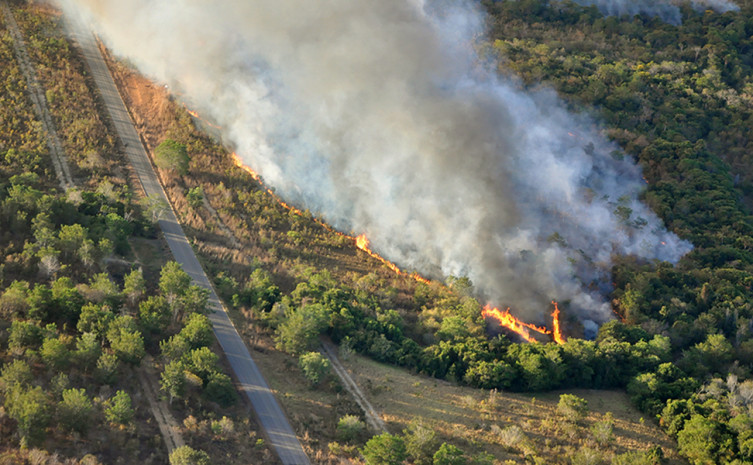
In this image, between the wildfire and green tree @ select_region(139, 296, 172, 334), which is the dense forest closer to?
green tree @ select_region(139, 296, 172, 334)

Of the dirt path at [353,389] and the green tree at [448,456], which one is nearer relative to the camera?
the green tree at [448,456]

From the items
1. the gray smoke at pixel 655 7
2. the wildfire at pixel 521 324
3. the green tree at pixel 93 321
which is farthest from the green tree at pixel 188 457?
the gray smoke at pixel 655 7

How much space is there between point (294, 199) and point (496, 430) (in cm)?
2461

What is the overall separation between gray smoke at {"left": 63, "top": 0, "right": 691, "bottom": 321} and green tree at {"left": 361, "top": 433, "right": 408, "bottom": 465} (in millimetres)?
16444

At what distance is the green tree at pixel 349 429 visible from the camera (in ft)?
116

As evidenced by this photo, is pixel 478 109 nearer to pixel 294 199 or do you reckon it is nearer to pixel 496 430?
pixel 294 199

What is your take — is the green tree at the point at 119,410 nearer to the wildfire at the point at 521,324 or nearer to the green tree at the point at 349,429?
the green tree at the point at 349,429

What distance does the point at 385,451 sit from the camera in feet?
107

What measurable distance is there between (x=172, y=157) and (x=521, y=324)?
28.8 meters

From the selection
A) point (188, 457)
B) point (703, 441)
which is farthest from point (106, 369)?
point (703, 441)

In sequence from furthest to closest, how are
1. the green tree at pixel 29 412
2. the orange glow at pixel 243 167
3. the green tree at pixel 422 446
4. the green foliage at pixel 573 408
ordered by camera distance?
the orange glow at pixel 243 167, the green foliage at pixel 573 408, the green tree at pixel 422 446, the green tree at pixel 29 412

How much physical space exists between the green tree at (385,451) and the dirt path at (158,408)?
8.41 meters

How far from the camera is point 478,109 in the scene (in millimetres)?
55625

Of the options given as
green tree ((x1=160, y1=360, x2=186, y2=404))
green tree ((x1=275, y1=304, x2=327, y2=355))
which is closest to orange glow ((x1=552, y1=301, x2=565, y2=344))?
green tree ((x1=275, y1=304, x2=327, y2=355))
